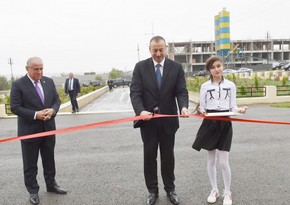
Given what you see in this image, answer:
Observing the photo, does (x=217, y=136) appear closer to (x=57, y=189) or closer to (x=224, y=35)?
(x=57, y=189)

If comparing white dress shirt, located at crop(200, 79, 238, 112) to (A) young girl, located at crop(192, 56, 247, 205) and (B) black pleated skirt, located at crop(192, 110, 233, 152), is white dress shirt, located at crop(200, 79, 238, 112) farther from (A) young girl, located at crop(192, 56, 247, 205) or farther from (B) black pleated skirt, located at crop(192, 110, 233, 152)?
(B) black pleated skirt, located at crop(192, 110, 233, 152)

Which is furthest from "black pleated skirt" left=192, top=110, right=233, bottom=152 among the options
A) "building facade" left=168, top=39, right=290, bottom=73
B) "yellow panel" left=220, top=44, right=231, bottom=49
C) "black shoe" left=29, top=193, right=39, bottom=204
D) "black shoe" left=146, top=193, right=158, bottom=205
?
"building facade" left=168, top=39, right=290, bottom=73

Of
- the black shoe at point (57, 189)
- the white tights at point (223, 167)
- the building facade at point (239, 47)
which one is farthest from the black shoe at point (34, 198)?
the building facade at point (239, 47)

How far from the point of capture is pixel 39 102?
3.58 m

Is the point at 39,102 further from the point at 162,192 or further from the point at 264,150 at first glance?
the point at 264,150

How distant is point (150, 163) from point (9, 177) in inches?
99.1

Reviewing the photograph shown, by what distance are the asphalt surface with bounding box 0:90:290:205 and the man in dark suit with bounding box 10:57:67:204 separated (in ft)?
1.57

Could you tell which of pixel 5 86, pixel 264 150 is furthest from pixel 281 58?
pixel 264 150

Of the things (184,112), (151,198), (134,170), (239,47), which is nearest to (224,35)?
(239,47)

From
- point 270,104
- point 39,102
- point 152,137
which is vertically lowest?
point 270,104

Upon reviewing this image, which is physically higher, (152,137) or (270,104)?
(152,137)

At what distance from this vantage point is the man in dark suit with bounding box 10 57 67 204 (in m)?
3.46

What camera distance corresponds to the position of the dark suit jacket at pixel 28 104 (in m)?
3.45

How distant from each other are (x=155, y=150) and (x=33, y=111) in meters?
1.55
